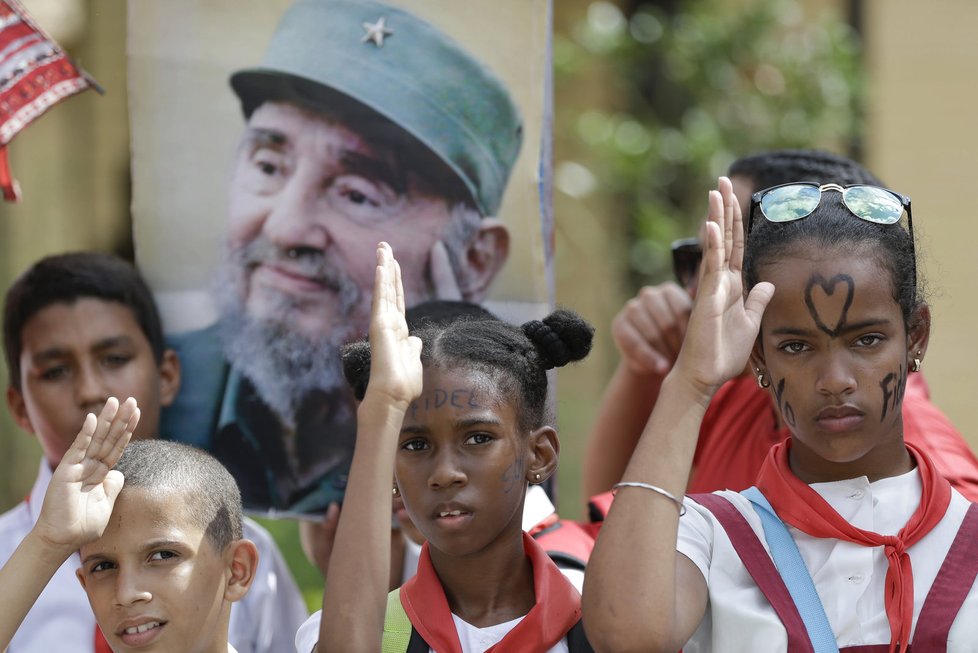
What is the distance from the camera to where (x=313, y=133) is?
3277mm

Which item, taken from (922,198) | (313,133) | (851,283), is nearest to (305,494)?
(313,133)

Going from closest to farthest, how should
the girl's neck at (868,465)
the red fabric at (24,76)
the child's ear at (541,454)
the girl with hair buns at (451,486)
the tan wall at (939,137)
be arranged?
the girl with hair buns at (451,486)
the girl's neck at (868,465)
the child's ear at (541,454)
the red fabric at (24,76)
the tan wall at (939,137)

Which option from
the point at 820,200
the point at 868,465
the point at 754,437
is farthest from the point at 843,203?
the point at 754,437

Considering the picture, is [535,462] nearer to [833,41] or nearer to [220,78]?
[220,78]

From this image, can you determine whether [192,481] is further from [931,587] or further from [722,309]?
[931,587]

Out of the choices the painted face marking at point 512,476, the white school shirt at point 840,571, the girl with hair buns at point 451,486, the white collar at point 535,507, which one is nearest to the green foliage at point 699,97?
the white collar at point 535,507

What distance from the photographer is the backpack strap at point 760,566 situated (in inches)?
84.5

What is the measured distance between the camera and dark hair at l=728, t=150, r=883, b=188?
328cm

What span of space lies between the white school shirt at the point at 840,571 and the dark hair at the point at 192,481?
0.86 metres

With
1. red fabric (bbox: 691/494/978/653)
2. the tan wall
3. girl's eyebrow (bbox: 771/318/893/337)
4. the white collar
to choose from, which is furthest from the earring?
the tan wall

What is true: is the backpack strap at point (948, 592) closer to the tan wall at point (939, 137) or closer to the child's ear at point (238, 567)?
the child's ear at point (238, 567)

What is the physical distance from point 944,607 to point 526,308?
1359 millimetres

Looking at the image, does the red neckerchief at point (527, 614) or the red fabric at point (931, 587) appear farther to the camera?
the red neckerchief at point (527, 614)

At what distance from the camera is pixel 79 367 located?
3172 millimetres
